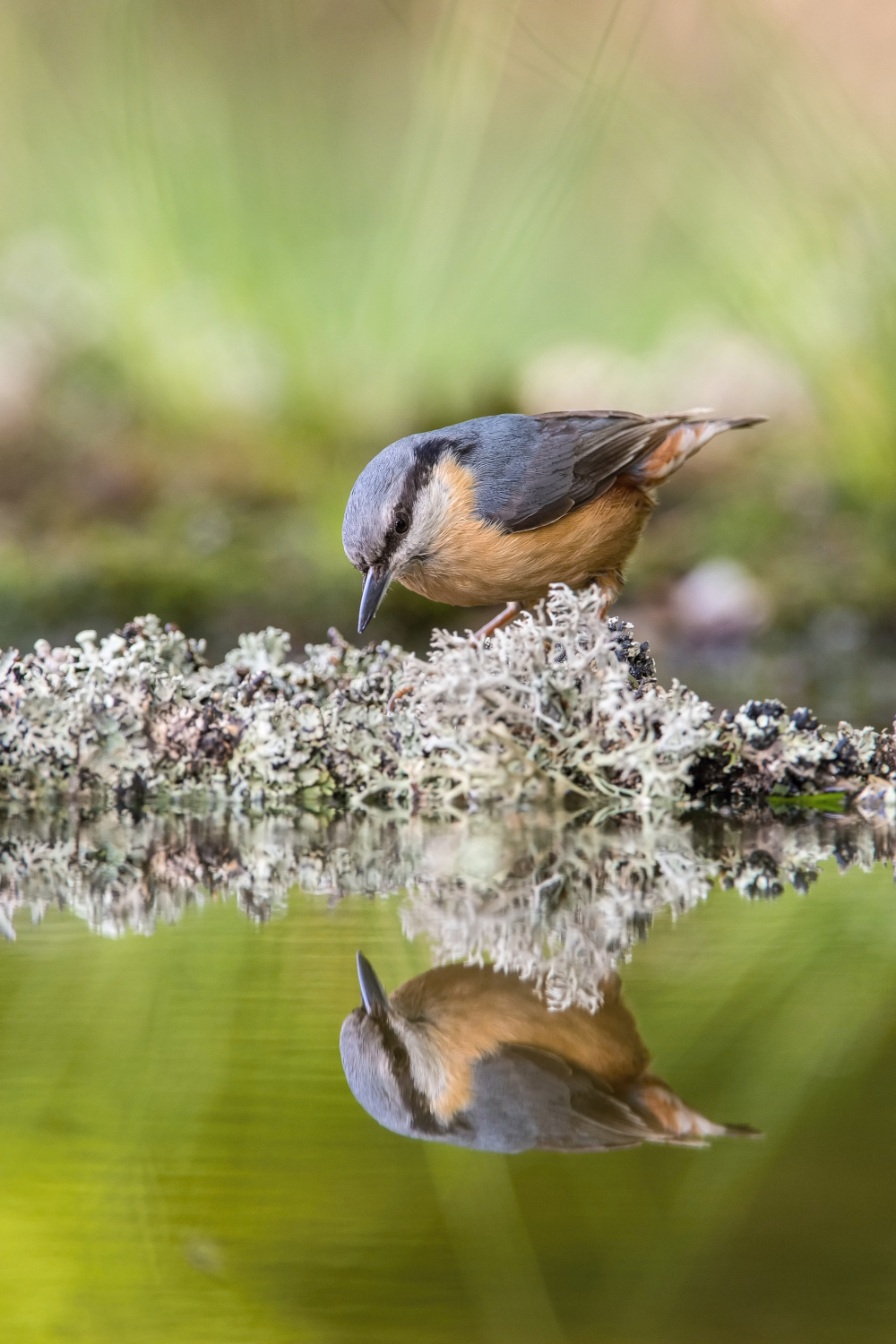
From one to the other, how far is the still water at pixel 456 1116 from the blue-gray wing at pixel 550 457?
855 millimetres

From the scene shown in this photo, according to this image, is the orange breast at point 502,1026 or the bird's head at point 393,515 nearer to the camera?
the orange breast at point 502,1026

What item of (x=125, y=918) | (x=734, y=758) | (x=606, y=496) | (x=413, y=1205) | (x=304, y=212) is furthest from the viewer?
(x=304, y=212)

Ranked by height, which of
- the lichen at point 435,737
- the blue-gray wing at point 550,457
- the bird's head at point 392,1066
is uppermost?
the blue-gray wing at point 550,457

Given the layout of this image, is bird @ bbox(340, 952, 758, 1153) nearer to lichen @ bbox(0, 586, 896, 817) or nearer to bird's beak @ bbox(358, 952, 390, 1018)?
bird's beak @ bbox(358, 952, 390, 1018)

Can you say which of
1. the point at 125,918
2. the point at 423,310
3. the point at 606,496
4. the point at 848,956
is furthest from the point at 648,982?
the point at 423,310

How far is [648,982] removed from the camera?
88cm

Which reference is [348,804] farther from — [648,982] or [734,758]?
[648,982]

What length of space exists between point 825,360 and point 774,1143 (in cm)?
427

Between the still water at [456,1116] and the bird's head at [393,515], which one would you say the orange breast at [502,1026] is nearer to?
the still water at [456,1116]

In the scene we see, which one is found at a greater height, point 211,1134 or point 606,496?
point 606,496

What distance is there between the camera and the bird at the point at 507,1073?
65cm

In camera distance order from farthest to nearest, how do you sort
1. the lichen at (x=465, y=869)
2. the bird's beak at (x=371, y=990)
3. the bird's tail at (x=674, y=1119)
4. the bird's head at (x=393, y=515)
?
the bird's head at (x=393, y=515), the lichen at (x=465, y=869), the bird's beak at (x=371, y=990), the bird's tail at (x=674, y=1119)

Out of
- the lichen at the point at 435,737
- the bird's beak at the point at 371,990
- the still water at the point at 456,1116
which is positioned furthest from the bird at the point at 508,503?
the bird's beak at the point at 371,990

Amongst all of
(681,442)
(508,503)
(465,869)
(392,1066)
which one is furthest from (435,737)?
(392,1066)
